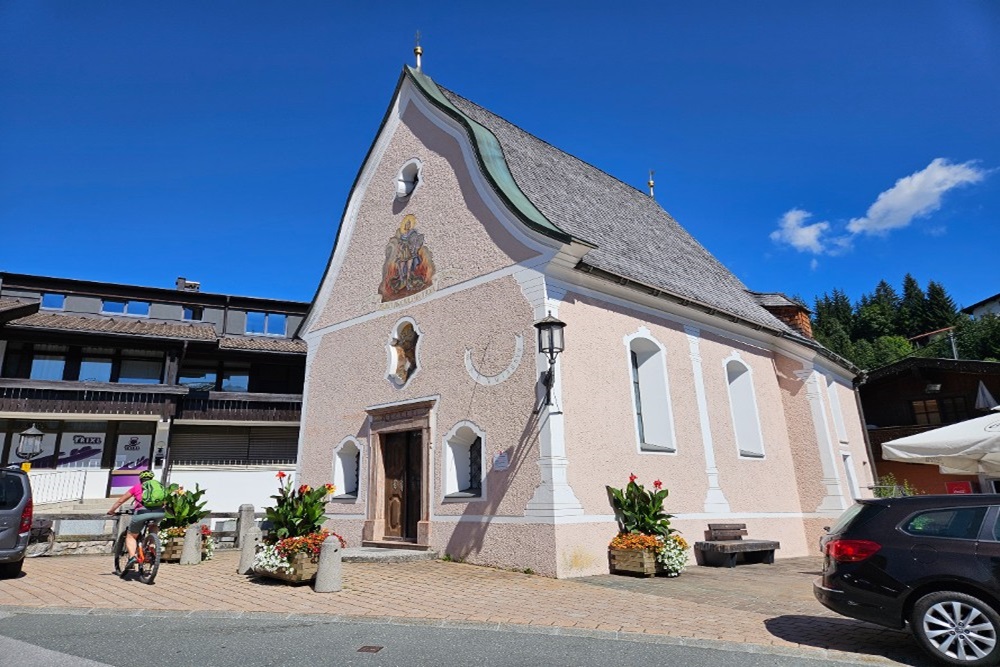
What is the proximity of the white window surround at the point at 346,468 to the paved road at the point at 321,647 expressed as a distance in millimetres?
7691

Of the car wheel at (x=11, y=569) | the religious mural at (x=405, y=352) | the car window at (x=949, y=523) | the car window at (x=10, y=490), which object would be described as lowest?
the car wheel at (x=11, y=569)

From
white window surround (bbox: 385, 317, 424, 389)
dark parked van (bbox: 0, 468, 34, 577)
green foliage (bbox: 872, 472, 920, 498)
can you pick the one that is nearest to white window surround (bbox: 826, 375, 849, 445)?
green foliage (bbox: 872, 472, 920, 498)

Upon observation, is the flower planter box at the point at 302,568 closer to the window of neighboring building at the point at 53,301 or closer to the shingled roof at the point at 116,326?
the shingled roof at the point at 116,326

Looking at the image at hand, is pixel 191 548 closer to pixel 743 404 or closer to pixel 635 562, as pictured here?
pixel 635 562

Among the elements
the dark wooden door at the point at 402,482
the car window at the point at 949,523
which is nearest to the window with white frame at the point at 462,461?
the dark wooden door at the point at 402,482

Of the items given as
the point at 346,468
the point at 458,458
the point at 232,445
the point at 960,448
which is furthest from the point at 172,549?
the point at 232,445

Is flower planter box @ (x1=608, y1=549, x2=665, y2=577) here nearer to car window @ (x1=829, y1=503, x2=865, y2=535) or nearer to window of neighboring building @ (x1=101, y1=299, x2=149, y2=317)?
car window @ (x1=829, y1=503, x2=865, y2=535)

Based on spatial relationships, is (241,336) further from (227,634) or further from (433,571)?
(227,634)

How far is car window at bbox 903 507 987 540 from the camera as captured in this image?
5.13 m

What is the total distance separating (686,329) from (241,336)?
24481 millimetres

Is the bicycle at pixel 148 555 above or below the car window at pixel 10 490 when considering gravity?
below

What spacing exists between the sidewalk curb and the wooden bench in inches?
248

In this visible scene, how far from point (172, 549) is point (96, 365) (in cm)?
1947

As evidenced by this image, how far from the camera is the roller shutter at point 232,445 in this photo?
1083 inches
